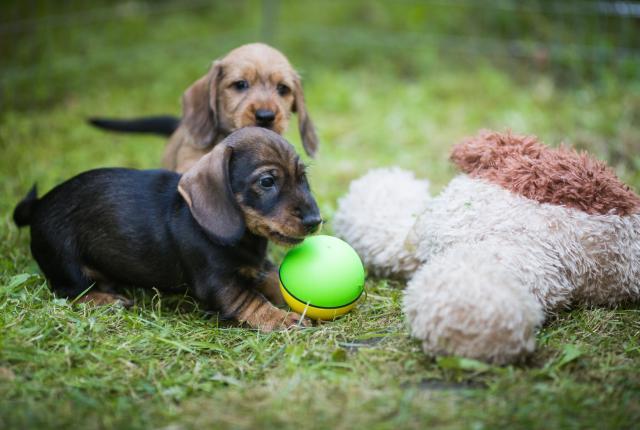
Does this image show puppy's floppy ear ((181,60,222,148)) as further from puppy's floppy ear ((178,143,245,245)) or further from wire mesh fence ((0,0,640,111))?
wire mesh fence ((0,0,640,111))

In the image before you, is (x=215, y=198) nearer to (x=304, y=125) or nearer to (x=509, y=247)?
(x=509, y=247)

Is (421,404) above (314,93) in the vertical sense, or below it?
below

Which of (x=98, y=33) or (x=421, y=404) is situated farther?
(x=98, y=33)

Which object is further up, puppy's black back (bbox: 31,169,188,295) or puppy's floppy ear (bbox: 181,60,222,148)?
puppy's floppy ear (bbox: 181,60,222,148)

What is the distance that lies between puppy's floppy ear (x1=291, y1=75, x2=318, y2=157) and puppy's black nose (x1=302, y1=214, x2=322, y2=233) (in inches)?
56.5

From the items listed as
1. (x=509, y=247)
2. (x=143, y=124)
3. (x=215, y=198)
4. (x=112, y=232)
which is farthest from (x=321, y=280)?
(x=143, y=124)

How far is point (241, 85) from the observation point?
4.29 m

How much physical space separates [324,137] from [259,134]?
322cm

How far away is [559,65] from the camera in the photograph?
7.76m

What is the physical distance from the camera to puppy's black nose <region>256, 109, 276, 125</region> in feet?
13.0

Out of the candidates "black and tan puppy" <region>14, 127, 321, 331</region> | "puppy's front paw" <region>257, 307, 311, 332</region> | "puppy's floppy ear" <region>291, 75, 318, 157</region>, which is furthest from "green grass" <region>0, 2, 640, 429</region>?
"puppy's floppy ear" <region>291, 75, 318, 157</region>

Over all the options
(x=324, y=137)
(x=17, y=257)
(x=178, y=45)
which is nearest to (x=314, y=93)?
(x=324, y=137)

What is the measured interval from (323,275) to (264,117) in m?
1.25

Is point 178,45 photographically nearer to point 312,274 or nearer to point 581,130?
point 581,130
